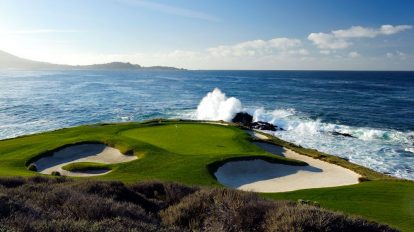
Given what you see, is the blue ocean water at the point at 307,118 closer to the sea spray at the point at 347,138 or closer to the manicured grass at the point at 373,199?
the sea spray at the point at 347,138

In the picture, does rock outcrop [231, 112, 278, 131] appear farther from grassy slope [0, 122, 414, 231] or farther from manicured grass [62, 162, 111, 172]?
manicured grass [62, 162, 111, 172]

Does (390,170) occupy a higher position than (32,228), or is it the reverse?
(32,228)

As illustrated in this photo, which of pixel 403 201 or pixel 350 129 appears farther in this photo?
pixel 350 129

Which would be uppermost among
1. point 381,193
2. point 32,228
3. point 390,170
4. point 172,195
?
point 32,228

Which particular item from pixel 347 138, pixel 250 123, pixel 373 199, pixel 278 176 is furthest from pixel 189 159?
pixel 250 123

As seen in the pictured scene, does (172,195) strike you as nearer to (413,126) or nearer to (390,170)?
(390,170)

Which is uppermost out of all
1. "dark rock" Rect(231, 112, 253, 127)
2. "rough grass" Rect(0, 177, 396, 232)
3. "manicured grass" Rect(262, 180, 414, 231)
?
"rough grass" Rect(0, 177, 396, 232)

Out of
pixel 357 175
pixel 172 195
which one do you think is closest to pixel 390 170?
pixel 357 175

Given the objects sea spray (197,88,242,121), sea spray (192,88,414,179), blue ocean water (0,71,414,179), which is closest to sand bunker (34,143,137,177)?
sea spray (192,88,414,179)

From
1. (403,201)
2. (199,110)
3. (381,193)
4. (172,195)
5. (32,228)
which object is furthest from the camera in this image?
(199,110)
